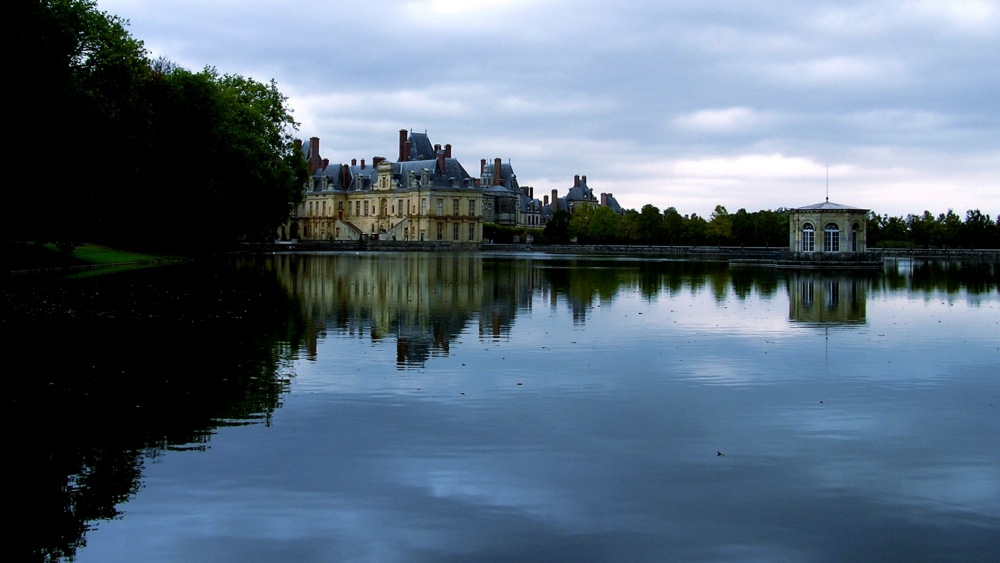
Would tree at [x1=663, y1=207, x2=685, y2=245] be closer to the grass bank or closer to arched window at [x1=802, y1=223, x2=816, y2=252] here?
arched window at [x1=802, y1=223, x2=816, y2=252]

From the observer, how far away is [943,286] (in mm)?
35938

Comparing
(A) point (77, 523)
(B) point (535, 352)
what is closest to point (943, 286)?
(B) point (535, 352)

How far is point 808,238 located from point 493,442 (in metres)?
54.0

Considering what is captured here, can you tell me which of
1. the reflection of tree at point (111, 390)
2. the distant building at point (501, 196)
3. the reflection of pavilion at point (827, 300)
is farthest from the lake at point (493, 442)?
the distant building at point (501, 196)

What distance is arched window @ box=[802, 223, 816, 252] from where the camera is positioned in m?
58.8

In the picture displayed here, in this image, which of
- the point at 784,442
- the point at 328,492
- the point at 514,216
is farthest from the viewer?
the point at 514,216

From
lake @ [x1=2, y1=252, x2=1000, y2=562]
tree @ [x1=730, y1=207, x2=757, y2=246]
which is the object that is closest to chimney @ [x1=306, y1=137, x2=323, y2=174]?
tree @ [x1=730, y1=207, x2=757, y2=246]

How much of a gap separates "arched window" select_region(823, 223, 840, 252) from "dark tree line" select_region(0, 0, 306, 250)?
3284 cm

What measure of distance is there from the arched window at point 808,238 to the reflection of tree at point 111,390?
1716 inches

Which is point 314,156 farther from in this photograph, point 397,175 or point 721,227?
point 721,227

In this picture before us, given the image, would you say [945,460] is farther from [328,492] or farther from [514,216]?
[514,216]

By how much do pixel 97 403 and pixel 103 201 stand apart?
2914 cm

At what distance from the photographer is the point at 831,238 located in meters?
58.4

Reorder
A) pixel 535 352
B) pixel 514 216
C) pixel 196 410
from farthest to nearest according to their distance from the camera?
pixel 514 216, pixel 535 352, pixel 196 410
